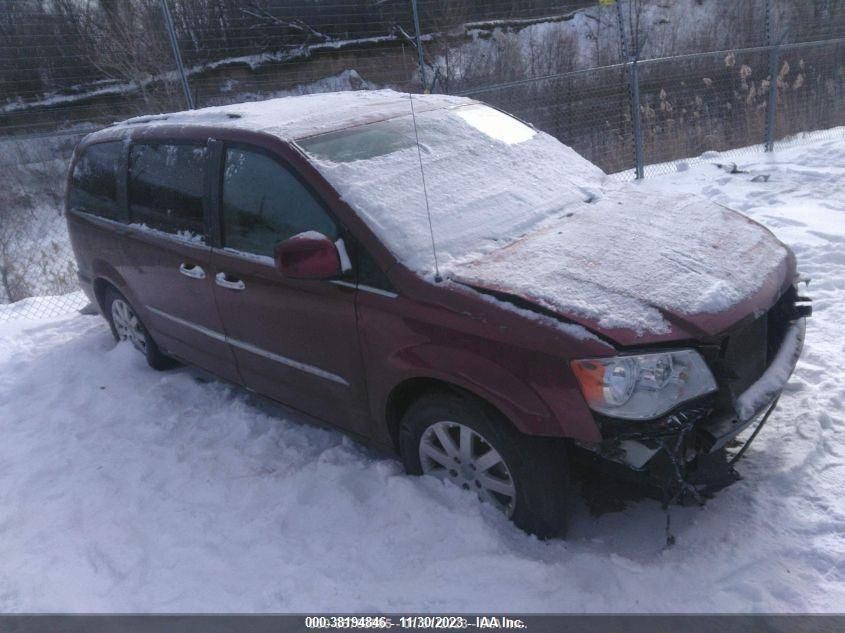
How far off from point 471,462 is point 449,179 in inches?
56.5

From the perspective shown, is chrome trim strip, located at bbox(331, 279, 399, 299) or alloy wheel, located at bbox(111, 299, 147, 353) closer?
chrome trim strip, located at bbox(331, 279, 399, 299)

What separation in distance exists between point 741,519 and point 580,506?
65 cm

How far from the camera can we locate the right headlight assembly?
238 cm

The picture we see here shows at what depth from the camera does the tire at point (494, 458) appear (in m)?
2.59

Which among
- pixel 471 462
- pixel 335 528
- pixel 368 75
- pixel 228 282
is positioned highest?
pixel 368 75

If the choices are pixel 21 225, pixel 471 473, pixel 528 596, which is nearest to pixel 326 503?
pixel 471 473

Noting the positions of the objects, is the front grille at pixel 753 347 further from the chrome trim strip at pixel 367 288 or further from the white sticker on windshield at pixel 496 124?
the white sticker on windshield at pixel 496 124

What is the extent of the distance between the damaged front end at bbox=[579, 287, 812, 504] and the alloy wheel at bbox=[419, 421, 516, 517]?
0.42 meters

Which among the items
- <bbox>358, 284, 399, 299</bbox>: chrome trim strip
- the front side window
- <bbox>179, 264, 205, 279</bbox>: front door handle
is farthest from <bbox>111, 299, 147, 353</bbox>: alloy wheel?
<bbox>358, 284, 399, 299</bbox>: chrome trim strip

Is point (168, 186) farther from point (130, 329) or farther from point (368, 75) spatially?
point (368, 75)

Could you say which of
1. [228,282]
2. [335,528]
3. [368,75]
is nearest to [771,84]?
[368,75]

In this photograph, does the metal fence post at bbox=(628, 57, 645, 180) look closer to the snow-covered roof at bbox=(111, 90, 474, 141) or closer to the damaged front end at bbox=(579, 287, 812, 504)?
the snow-covered roof at bbox=(111, 90, 474, 141)

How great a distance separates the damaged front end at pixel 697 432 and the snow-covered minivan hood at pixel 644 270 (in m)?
0.16

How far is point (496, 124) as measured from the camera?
401 cm
